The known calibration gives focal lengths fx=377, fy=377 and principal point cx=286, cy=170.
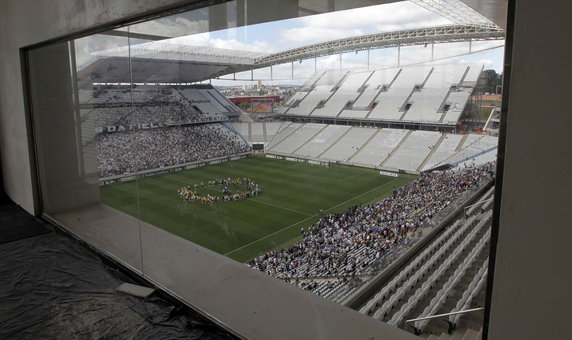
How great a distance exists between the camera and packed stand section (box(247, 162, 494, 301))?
4.61m

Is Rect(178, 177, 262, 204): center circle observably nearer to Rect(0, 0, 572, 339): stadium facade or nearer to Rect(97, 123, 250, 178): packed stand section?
Rect(97, 123, 250, 178): packed stand section

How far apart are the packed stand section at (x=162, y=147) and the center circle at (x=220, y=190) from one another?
38.5 inches

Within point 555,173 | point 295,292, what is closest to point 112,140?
point 295,292

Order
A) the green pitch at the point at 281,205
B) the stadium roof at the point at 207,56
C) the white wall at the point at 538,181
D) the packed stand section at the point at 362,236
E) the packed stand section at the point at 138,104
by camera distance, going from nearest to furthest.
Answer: the white wall at the point at 538,181
the stadium roof at the point at 207,56
the packed stand section at the point at 138,104
the packed stand section at the point at 362,236
the green pitch at the point at 281,205

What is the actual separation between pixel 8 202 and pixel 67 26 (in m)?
2.11

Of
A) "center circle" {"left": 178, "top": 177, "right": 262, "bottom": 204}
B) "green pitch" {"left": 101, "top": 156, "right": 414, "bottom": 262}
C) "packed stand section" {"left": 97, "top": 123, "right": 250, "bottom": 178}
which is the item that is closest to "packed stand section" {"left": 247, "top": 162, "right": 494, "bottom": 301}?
"green pitch" {"left": 101, "top": 156, "right": 414, "bottom": 262}

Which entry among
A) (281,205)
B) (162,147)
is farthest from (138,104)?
(281,205)

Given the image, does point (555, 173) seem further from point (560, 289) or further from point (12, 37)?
point (12, 37)

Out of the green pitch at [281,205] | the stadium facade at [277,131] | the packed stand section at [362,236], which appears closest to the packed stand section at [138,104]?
the stadium facade at [277,131]

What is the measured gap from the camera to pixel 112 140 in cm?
335

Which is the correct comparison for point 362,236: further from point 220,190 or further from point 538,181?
point 538,181

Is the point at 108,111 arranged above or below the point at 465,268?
above

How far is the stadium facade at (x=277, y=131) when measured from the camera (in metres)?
0.69

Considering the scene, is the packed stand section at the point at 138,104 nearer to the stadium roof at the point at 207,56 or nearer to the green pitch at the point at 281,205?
the stadium roof at the point at 207,56
